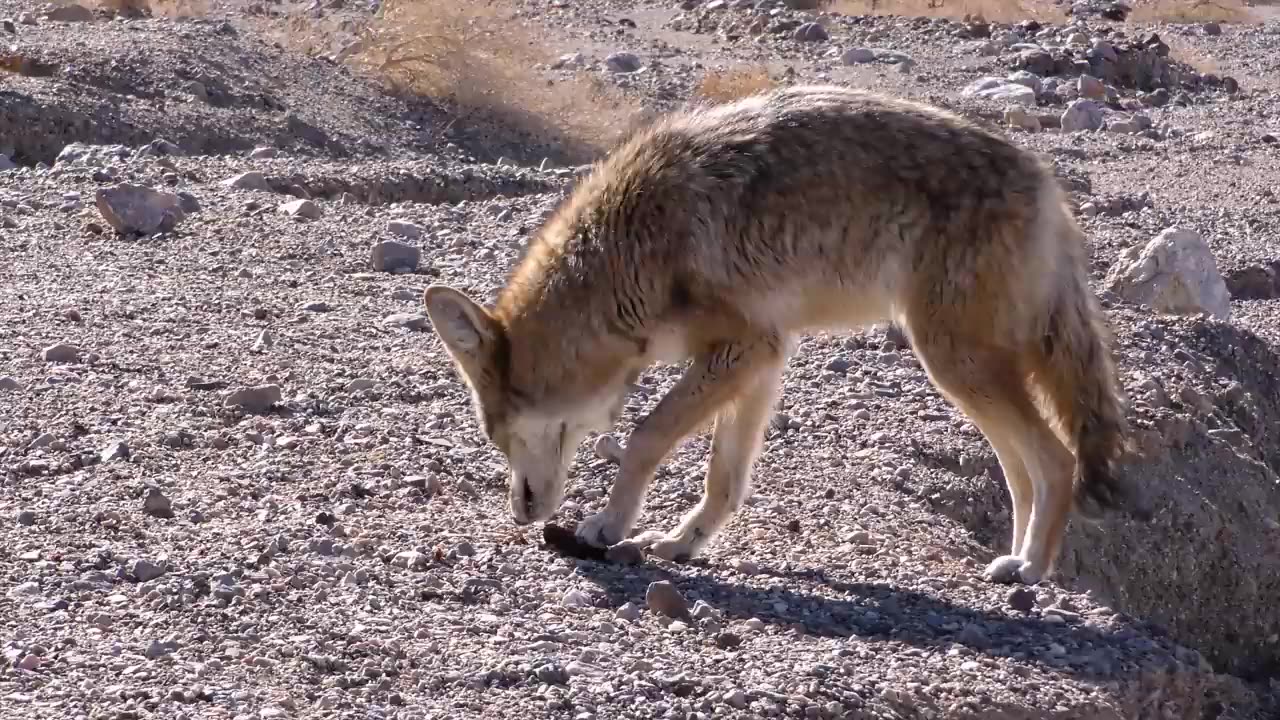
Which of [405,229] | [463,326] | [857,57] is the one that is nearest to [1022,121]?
[857,57]

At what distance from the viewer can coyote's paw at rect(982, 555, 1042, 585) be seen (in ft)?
21.0

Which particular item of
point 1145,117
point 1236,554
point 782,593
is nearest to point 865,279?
point 782,593

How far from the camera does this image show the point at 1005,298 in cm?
607

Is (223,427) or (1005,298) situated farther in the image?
(223,427)

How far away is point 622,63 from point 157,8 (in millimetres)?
5748

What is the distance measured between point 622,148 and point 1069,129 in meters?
11.1

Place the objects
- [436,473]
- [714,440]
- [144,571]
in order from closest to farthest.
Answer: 1. [144,571]
2. [714,440]
3. [436,473]

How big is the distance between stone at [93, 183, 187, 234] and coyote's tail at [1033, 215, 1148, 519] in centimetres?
591

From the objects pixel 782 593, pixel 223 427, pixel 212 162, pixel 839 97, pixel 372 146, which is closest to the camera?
pixel 782 593

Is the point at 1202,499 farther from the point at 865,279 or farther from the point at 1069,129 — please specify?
the point at 1069,129

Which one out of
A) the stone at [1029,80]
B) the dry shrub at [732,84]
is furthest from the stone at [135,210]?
the stone at [1029,80]

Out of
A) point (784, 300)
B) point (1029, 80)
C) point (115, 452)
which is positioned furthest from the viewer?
point (1029, 80)

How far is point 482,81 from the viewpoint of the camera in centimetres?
1719

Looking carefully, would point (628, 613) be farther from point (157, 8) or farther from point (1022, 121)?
point (157, 8)
